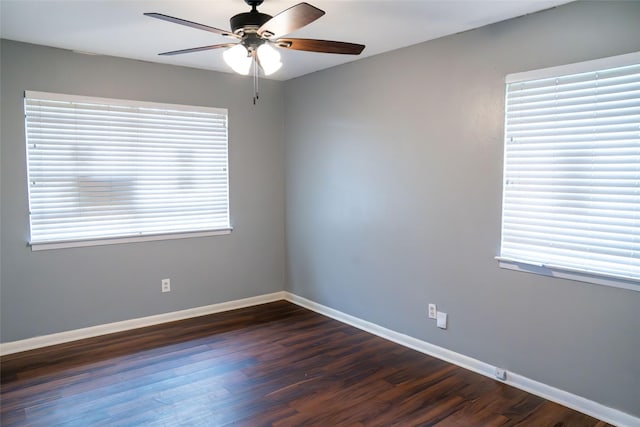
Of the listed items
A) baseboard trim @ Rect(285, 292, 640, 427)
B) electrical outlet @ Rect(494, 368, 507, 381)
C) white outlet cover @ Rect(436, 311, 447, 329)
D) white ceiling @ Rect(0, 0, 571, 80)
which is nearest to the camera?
baseboard trim @ Rect(285, 292, 640, 427)

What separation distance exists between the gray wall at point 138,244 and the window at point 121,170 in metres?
0.09

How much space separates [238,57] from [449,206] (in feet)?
5.92

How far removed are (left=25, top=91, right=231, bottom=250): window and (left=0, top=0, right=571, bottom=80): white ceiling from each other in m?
0.56

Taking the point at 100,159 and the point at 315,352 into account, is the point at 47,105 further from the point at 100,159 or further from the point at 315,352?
the point at 315,352

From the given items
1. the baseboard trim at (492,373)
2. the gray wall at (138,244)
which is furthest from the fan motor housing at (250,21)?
the baseboard trim at (492,373)

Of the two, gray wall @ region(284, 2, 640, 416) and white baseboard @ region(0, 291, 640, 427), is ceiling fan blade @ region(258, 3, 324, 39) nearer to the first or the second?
gray wall @ region(284, 2, 640, 416)

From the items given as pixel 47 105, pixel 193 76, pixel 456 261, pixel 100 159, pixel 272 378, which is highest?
pixel 193 76

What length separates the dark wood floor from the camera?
2480mm

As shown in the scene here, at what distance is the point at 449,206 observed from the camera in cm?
316

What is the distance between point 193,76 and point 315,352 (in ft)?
9.13

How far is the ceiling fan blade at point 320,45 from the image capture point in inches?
91.8

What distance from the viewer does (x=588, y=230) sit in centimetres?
247

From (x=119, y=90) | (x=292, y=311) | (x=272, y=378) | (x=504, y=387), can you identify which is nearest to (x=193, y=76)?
(x=119, y=90)

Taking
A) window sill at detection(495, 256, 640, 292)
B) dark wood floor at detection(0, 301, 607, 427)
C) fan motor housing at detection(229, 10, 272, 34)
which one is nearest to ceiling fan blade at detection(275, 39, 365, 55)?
fan motor housing at detection(229, 10, 272, 34)
